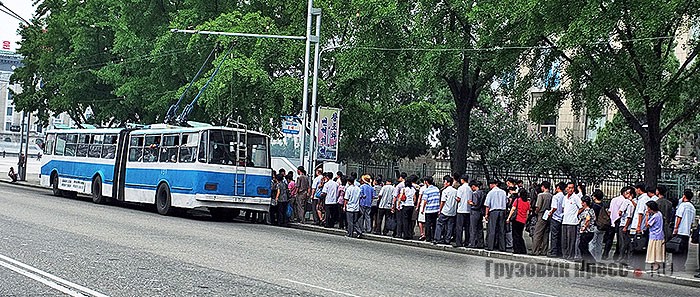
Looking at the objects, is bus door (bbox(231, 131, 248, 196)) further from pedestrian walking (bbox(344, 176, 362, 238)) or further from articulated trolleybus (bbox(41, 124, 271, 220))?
pedestrian walking (bbox(344, 176, 362, 238))

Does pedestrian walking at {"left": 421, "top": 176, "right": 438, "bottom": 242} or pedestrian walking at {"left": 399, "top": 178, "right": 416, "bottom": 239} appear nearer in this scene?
pedestrian walking at {"left": 421, "top": 176, "right": 438, "bottom": 242}

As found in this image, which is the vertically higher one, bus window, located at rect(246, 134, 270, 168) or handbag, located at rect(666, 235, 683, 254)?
bus window, located at rect(246, 134, 270, 168)

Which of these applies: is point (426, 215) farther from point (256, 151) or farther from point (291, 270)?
point (291, 270)

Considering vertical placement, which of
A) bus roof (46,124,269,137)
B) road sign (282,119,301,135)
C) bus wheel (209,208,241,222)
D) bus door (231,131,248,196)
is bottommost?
bus wheel (209,208,241,222)

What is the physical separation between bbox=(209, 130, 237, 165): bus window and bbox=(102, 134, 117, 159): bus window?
7098mm

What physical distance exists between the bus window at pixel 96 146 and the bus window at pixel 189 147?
7221mm

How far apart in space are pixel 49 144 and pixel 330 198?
1783cm

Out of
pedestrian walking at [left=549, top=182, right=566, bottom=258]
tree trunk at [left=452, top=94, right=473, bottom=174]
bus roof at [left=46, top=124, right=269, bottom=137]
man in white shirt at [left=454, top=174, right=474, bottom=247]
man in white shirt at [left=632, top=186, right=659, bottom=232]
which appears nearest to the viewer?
man in white shirt at [left=632, top=186, right=659, bottom=232]

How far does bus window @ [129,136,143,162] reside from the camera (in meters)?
31.7

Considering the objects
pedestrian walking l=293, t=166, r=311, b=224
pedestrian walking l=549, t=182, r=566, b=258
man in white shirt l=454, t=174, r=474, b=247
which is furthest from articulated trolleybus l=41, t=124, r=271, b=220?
pedestrian walking l=549, t=182, r=566, b=258

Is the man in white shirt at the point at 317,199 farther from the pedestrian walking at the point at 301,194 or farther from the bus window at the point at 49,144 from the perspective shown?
the bus window at the point at 49,144

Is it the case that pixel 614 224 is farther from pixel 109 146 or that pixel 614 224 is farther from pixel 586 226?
pixel 109 146

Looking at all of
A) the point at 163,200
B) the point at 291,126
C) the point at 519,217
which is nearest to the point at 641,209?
the point at 519,217

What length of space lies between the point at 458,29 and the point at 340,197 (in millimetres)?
6562
